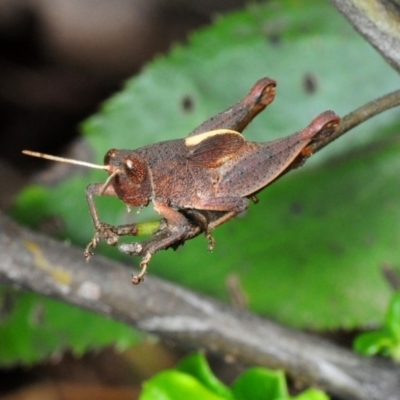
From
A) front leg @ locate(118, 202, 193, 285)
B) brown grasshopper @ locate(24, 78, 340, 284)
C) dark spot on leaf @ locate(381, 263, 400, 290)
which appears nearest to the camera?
front leg @ locate(118, 202, 193, 285)

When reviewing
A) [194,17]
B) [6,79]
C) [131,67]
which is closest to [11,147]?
[6,79]

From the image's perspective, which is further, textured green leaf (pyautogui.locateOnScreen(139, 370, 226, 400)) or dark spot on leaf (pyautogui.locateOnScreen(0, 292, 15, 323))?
dark spot on leaf (pyautogui.locateOnScreen(0, 292, 15, 323))

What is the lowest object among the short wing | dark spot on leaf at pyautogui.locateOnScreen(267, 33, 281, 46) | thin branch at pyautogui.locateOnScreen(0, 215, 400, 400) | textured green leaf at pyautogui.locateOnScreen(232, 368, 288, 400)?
textured green leaf at pyautogui.locateOnScreen(232, 368, 288, 400)

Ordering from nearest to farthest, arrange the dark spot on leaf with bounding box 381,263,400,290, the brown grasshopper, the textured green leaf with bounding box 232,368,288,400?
the brown grasshopper → the textured green leaf with bounding box 232,368,288,400 → the dark spot on leaf with bounding box 381,263,400,290

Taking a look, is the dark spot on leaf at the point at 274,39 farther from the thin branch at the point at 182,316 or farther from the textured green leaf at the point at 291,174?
the thin branch at the point at 182,316

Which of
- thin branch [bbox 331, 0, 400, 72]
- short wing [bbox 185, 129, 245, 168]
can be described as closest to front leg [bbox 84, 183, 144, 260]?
short wing [bbox 185, 129, 245, 168]

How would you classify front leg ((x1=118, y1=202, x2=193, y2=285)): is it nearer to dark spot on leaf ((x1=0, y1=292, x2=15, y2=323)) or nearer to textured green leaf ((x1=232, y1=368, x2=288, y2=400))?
textured green leaf ((x1=232, y1=368, x2=288, y2=400))

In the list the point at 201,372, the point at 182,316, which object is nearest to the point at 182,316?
the point at 182,316
